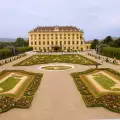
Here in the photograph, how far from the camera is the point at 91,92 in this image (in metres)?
15.6

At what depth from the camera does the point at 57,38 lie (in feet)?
324

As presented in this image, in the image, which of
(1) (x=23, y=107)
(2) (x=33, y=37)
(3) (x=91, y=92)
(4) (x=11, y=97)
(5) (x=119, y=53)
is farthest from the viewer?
(2) (x=33, y=37)

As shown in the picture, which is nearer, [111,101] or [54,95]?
[111,101]

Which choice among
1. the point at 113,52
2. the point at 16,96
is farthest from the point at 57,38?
the point at 16,96

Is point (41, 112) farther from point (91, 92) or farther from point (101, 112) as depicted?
point (91, 92)

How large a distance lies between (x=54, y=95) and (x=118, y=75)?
10.3 metres

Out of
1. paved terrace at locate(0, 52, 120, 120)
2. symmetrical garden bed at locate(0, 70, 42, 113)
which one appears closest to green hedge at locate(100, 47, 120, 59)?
symmetrical garden bed at locate(0, 70, 42, 113)

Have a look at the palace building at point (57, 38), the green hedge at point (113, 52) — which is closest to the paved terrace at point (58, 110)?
the green hedge at point (113, 52)

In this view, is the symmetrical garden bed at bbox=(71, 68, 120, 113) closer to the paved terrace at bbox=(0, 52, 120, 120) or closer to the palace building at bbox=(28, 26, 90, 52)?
the paved terrace at bbox=(0, 52, 120, 120)

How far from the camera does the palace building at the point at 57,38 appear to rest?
97688 millimetres

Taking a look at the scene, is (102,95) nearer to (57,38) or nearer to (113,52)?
(113,52)

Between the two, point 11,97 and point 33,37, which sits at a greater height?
point 33,37

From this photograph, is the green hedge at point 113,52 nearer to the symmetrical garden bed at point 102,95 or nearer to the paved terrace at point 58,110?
the symmetrical garden bed at point 102,95

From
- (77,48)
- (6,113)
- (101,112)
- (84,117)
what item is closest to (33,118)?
(6,113)
